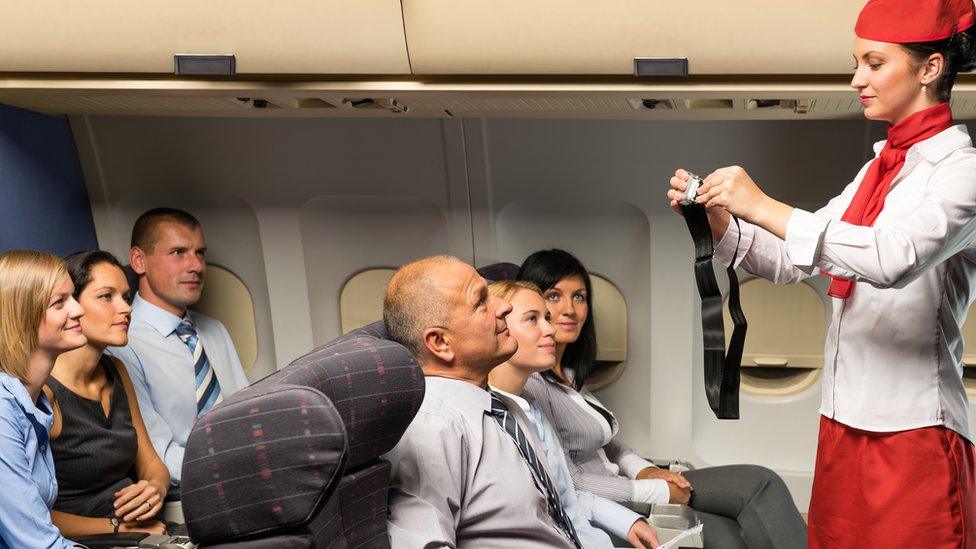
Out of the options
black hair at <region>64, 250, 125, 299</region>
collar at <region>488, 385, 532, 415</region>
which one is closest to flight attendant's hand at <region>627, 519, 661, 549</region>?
collar at <region>488, 385, 532, 415</region>

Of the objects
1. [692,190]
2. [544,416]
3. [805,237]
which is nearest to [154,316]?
[544,416]

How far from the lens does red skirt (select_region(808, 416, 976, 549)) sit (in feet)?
7.54

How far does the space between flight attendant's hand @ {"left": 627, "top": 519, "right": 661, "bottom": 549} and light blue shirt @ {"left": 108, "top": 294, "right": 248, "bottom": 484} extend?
168 centimetres

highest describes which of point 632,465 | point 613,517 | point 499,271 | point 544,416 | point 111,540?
point 499,271

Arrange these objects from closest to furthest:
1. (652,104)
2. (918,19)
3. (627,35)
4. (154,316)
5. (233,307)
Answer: (918,19), (627,35), (652,104), (154,316), (233,307)

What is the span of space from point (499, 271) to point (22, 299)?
181 cm

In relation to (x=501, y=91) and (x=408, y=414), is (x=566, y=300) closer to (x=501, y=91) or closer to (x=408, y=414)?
(x=501, y=91)

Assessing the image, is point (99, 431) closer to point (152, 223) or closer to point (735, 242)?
point (152, 223)

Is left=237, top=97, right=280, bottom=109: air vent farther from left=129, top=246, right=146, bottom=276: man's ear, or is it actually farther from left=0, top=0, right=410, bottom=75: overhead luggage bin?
left=129, top=246, right=146, bottom=276: man's ear

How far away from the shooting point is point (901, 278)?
202 cm

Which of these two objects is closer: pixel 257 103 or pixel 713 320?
pixel 713 320

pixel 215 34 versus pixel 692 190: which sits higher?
pixel 215 34

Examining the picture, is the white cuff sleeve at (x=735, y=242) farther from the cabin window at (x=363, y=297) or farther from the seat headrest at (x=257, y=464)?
the cabin window at (x=363, y=297)

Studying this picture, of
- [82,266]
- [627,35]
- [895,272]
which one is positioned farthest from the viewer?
[82,266]
